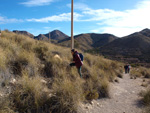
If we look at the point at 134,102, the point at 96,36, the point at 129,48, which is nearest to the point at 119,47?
the point at 129,48

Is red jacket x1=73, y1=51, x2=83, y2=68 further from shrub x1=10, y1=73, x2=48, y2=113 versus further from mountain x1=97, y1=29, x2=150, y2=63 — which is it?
mountain x1=97, y1=29, x2=150, y2=63

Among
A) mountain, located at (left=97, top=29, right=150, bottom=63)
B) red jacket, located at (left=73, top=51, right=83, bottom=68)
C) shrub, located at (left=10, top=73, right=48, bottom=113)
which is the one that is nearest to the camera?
shrub, located at (left=10, top=73, right=48, bottom=113)

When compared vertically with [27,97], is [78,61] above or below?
above

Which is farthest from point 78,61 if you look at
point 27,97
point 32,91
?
point 27,97

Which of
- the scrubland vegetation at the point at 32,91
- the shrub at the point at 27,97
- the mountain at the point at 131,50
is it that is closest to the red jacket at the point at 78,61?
the scrubland vegetation at the point at 32,91

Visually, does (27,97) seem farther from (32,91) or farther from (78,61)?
(78,61)

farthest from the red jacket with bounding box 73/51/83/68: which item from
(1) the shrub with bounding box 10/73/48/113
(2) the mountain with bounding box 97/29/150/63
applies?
(2) the mountain with bounding box 97/29/150/63

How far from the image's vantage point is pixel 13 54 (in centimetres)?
596

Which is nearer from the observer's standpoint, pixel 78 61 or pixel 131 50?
pixel 78 61

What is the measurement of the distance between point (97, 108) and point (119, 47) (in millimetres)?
67408

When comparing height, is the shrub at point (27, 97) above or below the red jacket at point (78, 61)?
below

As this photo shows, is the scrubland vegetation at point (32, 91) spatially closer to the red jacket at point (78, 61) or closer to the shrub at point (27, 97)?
the shrub at point (27, 97)

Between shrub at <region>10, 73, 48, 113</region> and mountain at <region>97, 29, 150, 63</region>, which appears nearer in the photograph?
shrub at <region>10, 73, 48, 113</region>

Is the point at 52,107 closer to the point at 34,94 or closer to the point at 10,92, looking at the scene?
the point at 34,94
